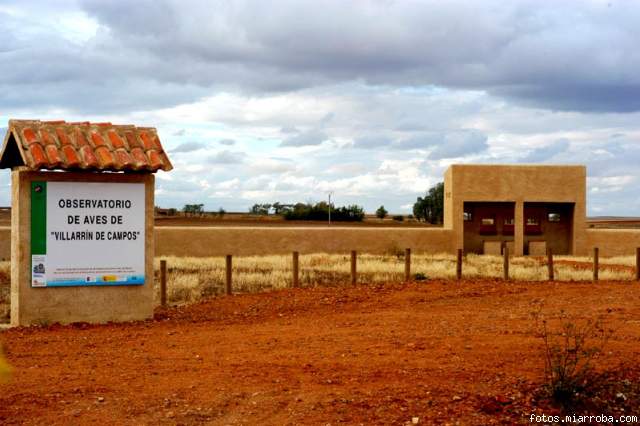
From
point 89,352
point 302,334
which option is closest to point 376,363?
point 302,334

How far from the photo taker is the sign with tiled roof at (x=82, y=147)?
44.2ft

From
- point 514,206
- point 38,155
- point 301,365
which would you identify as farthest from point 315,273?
point 514,206

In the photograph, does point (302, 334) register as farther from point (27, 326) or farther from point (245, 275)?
point (245, 275)

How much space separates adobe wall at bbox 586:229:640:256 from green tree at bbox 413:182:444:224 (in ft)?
142

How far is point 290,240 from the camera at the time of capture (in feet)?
121

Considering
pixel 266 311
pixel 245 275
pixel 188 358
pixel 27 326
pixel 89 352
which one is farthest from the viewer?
pixel 245 275

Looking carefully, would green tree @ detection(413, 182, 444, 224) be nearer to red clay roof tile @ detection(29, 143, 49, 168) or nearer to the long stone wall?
the long stone wall

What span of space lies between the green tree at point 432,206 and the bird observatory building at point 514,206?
4202cm

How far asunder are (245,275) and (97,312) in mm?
10546

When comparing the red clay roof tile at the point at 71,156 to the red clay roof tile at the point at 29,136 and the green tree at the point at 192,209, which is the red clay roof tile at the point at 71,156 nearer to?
the red clay roof tile at the point at 29,136

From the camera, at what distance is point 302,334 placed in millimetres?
12289

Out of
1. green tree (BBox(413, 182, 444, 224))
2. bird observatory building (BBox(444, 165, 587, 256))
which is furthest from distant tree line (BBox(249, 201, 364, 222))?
bird observatory building (BBox(444, 165, 587, 256))

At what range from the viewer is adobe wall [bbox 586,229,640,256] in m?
38.9

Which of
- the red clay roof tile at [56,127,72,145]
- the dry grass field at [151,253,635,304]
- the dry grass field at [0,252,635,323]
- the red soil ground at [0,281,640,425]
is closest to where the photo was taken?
the red soil ground at [0,281,640,425]
